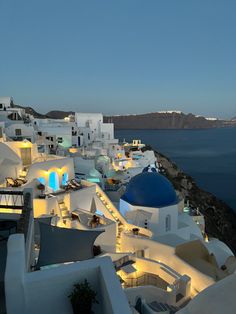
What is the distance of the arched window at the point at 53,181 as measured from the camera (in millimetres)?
22578

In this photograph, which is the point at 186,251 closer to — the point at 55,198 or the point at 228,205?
the point at 55,198

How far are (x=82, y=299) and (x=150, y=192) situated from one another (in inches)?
617

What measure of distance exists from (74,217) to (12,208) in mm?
10238

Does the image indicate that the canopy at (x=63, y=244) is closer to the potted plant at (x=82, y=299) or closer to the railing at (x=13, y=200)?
the railing at (x=13, y=200)

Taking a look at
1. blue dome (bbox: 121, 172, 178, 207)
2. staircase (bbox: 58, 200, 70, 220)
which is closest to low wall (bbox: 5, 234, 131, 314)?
staircase (bbox: 58, 200, 70, 220)

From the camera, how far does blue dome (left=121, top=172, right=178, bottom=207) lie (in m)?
20.7

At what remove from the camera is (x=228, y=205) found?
176ft

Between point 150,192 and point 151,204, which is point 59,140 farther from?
point 151,204

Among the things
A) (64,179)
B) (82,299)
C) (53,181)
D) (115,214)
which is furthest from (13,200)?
(64,179)

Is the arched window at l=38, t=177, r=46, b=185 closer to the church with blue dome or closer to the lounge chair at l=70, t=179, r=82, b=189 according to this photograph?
the lounge chair at l=70, t=179, r=82, b=189

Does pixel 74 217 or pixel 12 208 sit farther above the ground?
pixel 12 208

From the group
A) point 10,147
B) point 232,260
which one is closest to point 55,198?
point 10,147

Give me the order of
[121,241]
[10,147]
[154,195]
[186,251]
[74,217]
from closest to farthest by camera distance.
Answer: [186,251]
[121,241]
[74,217]
[154,195]
[10,147]

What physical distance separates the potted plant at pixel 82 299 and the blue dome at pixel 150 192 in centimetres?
1525
